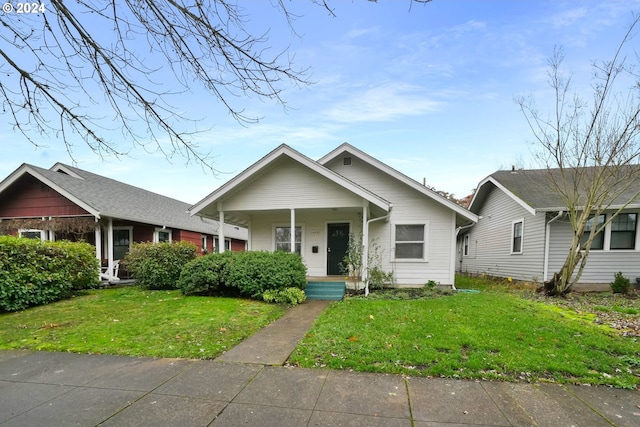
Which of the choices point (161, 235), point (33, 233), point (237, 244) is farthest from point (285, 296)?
point (237, 244)

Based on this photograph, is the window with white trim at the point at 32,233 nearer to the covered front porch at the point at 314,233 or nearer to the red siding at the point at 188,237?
the red siding at the point at 188,237

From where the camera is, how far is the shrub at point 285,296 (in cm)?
805

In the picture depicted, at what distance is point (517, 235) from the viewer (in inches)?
508

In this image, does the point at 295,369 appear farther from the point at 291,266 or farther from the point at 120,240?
the point at 120,240

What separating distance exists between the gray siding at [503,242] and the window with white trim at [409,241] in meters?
4.78

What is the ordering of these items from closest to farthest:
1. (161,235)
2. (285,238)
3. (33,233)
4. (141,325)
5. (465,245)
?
(141,325)
(285,238)
(33,233)
(161,235)
(465,245)

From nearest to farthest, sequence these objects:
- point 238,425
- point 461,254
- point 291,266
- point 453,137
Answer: point 238,425 → point 291,266 → point 453,137 → point 461,254

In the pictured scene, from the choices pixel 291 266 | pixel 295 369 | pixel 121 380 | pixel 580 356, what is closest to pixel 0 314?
pixel 121 380

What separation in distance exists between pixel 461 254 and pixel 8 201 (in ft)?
80.7

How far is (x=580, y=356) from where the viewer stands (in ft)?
13.4

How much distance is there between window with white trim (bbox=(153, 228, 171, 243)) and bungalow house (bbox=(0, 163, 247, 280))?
0.16ft

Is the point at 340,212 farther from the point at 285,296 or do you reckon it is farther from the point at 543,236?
the point at 543,236

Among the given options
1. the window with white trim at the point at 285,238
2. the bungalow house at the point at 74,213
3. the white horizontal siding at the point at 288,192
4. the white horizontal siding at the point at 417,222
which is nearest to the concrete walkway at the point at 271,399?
the white horizontal siding at the point at 288,192

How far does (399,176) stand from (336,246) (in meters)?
3.44
